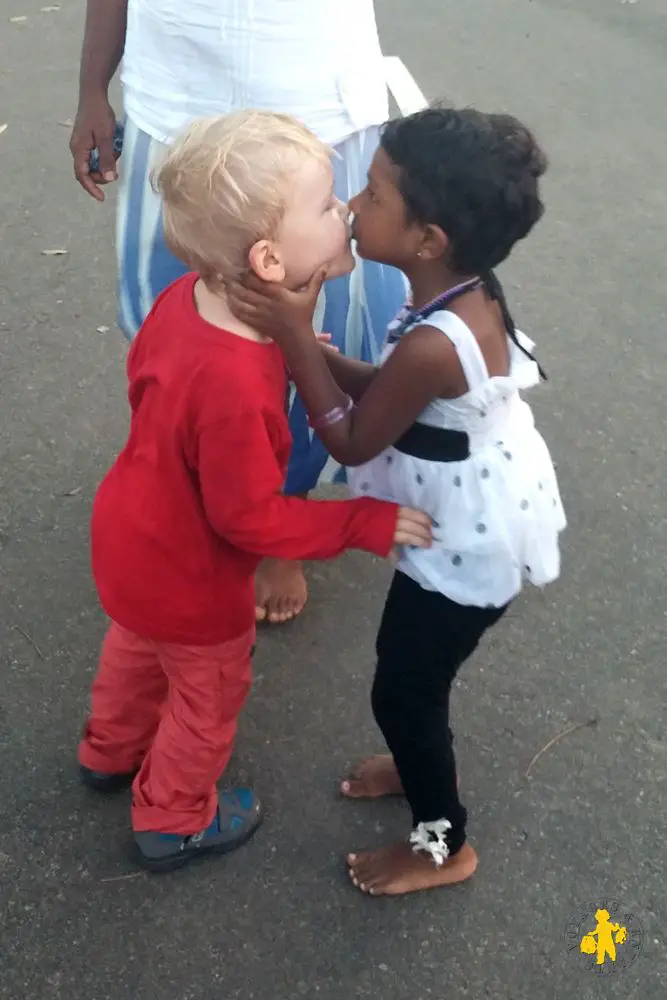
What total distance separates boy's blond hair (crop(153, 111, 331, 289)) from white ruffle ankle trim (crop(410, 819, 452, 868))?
111 centimetres

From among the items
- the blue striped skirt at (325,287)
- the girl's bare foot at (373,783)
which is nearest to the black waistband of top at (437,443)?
the blue striped skirt at (325,287)

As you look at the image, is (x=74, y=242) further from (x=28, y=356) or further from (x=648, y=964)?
(x=648, y=964)

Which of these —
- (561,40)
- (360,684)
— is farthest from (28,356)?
(561,40)

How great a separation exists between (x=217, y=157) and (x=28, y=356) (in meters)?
2.22

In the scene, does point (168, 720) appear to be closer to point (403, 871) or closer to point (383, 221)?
point (403, 871)

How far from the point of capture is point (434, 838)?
1.89 meters

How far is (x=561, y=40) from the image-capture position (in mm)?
6051

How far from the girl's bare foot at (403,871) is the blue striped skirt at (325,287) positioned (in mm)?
886

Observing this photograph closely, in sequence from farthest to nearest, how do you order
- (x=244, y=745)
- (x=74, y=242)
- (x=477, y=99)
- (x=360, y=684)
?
(x=477, y=99) → (x=74, y=242) → (x=360, y=684) → (x=244, y=745)

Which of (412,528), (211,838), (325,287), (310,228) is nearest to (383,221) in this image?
(310,228)

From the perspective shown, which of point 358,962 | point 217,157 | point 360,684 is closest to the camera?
point 217,157

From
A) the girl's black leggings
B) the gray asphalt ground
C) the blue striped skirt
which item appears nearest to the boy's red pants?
the gray asphalt ground

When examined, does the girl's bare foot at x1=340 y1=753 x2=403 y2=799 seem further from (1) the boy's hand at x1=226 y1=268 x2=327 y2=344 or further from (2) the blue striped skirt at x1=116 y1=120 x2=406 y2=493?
(1) the boy's hand at x1=226 y1=268 x2=327 y2=344

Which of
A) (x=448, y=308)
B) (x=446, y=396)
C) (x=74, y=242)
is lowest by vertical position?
(x=74, y=242)
